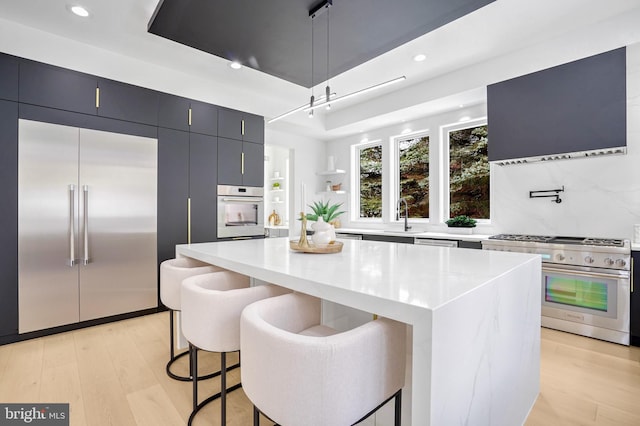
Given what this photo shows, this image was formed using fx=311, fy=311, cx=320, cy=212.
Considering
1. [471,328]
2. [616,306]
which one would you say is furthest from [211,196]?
[616,306]

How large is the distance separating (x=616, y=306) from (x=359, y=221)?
3503mm

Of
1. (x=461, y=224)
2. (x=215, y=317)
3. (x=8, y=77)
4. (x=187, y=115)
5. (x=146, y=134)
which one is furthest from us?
(x=461, y=224)

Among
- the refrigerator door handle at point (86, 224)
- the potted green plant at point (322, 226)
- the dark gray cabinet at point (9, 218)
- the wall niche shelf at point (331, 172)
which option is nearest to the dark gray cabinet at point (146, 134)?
the dark gray cabinet at point (9, 218)

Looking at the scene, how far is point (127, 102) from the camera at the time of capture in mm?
3197

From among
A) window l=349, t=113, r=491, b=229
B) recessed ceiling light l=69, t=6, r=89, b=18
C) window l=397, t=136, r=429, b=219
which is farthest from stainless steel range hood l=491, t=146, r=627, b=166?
recessed ceiling light l=69, t=6, r=89, b=18

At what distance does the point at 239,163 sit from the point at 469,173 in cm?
306

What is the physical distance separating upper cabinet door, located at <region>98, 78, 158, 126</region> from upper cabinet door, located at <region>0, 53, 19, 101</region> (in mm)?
588

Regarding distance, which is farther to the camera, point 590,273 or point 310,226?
point 590,273

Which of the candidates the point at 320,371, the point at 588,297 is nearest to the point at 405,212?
the point at 588,297

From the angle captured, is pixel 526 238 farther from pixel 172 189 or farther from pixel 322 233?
pixel 172 189

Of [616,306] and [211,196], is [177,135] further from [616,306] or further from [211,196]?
[616,306]

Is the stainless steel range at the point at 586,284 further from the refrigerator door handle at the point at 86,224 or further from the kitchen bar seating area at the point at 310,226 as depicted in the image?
the refrigerator door handle at the point at 86,224

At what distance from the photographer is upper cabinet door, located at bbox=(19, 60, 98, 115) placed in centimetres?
269

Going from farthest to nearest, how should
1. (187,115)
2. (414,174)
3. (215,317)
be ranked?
(414,174), (187,115), (215,317)
